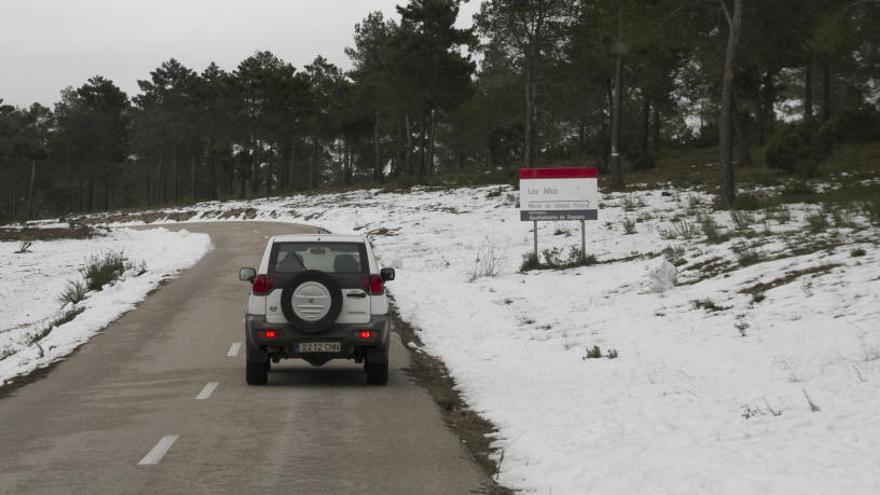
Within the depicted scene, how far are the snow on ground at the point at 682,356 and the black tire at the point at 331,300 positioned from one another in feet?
6.89

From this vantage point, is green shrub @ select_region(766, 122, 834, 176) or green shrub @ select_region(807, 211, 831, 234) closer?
green shrub @ select_region(807, 211, 831, 234)

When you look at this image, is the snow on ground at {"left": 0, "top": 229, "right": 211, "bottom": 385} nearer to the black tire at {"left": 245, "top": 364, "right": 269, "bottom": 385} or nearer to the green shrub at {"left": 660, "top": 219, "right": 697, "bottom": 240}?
the black tire at {"left": 245, "top": 364, "right": 269, "bottom": 385}

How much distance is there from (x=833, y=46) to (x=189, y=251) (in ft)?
80.9

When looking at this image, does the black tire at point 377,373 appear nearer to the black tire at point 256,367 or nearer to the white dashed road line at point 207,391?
the black tire at point 256,367

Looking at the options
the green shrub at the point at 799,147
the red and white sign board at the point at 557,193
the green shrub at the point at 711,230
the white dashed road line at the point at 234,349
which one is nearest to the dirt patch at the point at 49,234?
the red and white sign board at the point at 557,193

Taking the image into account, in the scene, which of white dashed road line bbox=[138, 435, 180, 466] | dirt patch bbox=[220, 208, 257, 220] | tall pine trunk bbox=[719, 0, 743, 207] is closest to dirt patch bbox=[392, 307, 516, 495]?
white dashed road line bbox=[138, 435, 180, 466]

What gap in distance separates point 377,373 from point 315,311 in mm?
1281

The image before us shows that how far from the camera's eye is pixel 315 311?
11.8 m

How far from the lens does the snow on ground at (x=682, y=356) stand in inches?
294

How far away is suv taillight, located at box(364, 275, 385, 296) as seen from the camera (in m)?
12.1

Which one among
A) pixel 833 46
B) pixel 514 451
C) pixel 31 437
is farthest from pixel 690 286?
pixel 833 46

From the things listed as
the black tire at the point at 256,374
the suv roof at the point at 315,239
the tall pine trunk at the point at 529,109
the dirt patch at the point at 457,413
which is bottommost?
the dirt patch at the point at 457,413

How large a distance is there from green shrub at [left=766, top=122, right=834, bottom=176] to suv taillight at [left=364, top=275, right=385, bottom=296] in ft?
102

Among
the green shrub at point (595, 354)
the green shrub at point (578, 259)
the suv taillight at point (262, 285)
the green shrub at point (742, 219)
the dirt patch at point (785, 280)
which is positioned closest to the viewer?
the suv taillight at point (262, 285)
